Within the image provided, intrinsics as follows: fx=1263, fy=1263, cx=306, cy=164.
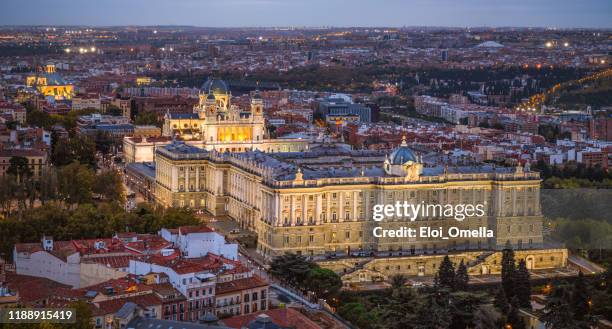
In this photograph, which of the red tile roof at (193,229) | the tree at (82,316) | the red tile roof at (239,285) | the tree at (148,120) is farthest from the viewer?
the tree at (148,120)

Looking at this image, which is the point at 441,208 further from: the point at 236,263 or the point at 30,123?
the point at 30,123

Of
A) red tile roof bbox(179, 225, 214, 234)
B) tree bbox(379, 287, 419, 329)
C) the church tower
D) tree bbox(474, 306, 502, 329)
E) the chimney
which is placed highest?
the church tower

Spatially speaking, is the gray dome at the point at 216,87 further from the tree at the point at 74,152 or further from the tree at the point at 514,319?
the tree at the point at 514,319

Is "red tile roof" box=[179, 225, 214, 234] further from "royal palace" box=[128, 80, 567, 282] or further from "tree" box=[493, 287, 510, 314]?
"tree" box=[493, 287, 510, 314]

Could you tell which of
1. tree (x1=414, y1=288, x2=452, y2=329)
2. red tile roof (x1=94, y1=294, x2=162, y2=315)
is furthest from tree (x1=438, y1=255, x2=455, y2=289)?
red tile roof (x1=94, y1=294, x2=162, y2=315)

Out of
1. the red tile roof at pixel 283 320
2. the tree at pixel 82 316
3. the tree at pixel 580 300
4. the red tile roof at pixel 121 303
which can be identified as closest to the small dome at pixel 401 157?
the tree at pixel 580 300

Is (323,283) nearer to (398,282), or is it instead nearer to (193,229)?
(398,282)

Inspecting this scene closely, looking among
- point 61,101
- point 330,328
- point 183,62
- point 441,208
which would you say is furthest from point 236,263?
point 183,62
